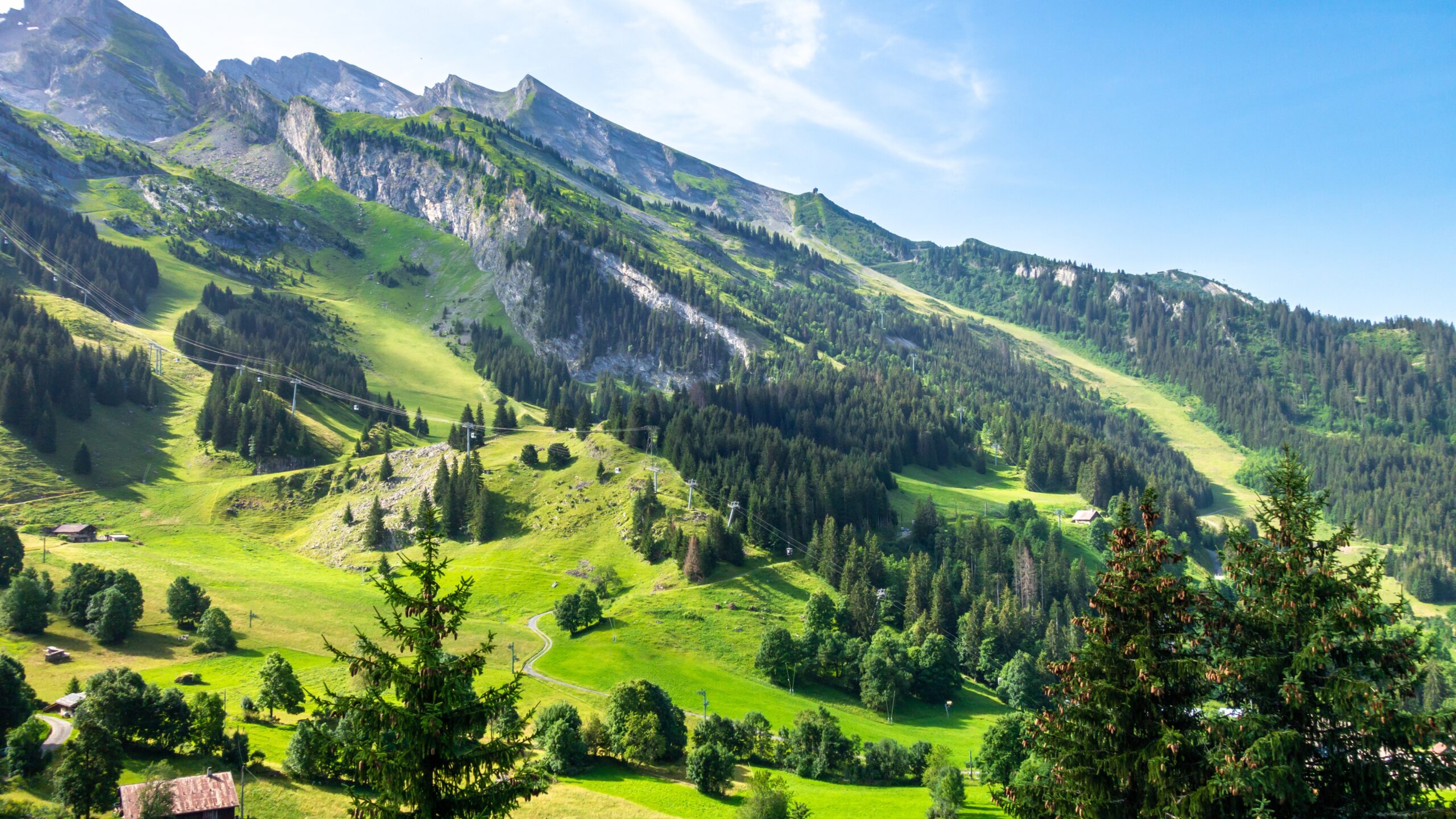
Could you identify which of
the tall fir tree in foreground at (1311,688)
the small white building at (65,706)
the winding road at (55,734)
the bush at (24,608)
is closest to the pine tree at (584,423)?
the bush at (24,608)

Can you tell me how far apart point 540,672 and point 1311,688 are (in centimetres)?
9021

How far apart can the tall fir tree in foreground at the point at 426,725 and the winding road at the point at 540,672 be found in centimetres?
7085

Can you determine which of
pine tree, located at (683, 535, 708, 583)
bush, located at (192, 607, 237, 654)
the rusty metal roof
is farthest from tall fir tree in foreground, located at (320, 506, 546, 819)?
pine tree, located at (683, 535, 708, 583)

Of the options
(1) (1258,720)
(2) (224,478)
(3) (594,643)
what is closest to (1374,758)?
(1) (1258,720)

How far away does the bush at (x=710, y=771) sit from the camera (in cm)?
7250

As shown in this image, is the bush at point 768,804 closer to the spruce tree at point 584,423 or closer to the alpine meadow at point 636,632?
the alpine meadow at point 636,632

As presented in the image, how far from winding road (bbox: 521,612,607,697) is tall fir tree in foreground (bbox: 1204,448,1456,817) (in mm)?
77000

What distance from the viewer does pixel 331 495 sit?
162 metres

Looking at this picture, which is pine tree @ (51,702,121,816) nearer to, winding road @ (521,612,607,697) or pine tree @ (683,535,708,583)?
winding road @ (521,612,607,697)

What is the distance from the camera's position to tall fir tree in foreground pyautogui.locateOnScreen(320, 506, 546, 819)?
17.9 m

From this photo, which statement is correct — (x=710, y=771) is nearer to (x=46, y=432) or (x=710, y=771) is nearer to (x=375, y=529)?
(x=375, y=529)

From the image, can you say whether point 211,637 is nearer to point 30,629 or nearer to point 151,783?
point 30,629

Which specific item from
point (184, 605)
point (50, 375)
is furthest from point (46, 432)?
point (184, 605)

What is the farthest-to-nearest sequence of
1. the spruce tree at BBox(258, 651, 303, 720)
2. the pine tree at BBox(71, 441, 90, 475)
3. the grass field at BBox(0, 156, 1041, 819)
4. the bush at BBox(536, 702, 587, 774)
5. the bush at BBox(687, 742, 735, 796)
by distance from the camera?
the pine tree at BBox(71, 441, 90, 475) < the grass field at BBox(0, 156, 1041, 819) < the spruce tree at BBox(258, 651, 303, 720) < the bush at BBox(536, 702, 587, 774) < the bush at BBox(687, 742, 735, 796)
